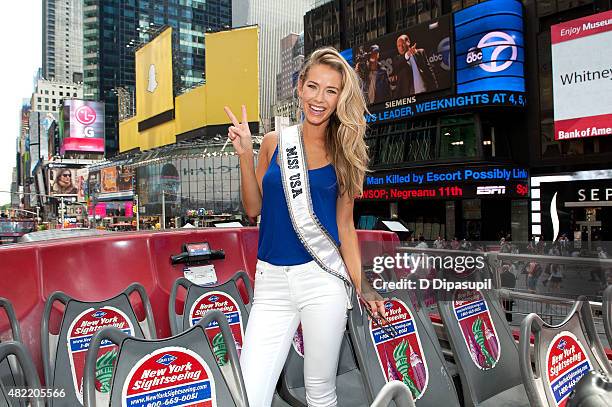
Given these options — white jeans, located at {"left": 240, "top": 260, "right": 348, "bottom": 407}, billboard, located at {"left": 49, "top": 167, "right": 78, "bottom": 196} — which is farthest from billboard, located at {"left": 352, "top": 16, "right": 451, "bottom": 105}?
billboard, located at {"left": 49, "top": 167, "right": 78, "bottom": 196}

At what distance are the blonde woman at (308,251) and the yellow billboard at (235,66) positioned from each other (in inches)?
2833

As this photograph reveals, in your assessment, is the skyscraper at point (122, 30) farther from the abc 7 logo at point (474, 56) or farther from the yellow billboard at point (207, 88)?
the abc 7 logo at point (474, 56)

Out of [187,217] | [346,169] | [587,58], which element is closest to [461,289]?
[346,169]

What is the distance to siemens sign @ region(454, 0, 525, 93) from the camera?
2642cm

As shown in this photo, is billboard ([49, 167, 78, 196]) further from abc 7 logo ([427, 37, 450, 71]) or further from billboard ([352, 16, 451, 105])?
abc 7 logo ([427, 37, 450, 71])

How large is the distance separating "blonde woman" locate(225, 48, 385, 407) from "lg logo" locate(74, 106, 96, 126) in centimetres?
11580

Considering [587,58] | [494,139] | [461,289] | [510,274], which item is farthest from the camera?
[494,139]

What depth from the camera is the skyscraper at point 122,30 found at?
145375 millimetres

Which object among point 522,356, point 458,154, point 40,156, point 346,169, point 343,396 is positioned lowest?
point 343,396

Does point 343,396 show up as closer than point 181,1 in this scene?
Yes

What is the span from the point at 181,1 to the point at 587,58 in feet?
475

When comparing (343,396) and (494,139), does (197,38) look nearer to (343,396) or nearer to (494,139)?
(494,139)

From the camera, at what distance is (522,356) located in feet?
7.27

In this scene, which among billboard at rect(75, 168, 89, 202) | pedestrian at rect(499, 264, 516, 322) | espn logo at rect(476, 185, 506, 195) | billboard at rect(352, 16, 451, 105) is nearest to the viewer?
pedestrian at rect(499, 264, 516, 322)
